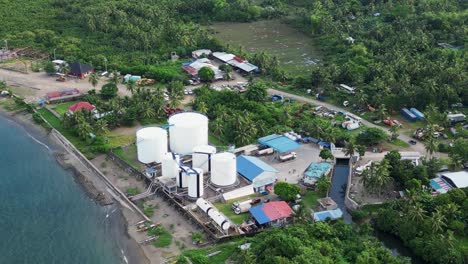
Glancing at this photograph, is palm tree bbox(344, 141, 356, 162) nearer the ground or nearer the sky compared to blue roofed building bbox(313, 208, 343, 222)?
nearer the sky

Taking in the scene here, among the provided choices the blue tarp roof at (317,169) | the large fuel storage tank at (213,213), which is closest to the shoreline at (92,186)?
the large fuel storage tank at (213,213)

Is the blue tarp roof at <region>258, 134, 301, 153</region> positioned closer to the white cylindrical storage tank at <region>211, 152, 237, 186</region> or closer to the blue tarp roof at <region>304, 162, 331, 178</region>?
the blue tarp roof at <region>304, 162, 331, 178</region>

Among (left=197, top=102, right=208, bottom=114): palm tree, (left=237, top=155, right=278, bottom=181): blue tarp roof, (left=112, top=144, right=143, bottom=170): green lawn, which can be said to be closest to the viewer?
(left=237, top=155, right=278, bottom=181): blue tarp roof

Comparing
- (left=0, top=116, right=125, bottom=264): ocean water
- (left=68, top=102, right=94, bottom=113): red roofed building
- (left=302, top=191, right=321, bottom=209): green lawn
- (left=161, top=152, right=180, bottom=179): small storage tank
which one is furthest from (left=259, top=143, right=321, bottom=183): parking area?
(left=68, top=102, right=94, bottom=113): red roofed building

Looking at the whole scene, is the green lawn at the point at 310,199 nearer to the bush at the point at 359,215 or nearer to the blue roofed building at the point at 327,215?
the blue roofed building at the point at 327,215

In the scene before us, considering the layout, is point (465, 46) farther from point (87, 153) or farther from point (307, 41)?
point (87, 153)

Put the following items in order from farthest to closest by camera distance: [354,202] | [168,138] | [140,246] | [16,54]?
[16,54], [168,138], [354,202], [140,246]

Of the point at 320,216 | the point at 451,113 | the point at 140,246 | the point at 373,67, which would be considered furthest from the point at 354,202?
the point at 373,67
